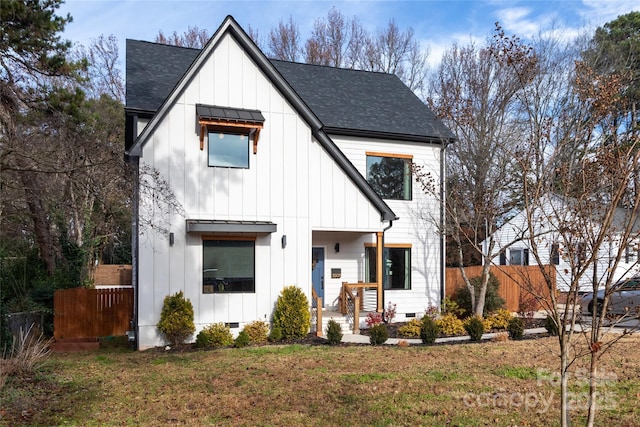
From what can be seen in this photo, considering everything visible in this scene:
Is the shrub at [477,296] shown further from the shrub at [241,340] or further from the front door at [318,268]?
the shrub at [241,340]

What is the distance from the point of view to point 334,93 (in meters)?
18.7

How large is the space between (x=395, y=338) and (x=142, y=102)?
9.36 meters

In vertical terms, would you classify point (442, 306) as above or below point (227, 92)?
below

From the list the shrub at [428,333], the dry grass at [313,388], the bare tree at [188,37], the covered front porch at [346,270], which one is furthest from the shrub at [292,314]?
the bare tree at [188,37]

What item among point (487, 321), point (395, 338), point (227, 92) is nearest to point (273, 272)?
point (395, 338)

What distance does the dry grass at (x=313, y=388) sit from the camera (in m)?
6.68

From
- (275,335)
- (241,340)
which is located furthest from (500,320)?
(241,340)

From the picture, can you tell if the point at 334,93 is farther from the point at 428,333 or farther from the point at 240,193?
the point at 428,333

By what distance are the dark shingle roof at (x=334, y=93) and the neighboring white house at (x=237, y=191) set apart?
96mm

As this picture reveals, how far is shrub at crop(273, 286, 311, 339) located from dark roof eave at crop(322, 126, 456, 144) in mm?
5539

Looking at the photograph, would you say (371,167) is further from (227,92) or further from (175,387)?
(175,387)

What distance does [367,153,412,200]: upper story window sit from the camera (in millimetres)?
17078

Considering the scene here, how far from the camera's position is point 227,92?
44.9 ft

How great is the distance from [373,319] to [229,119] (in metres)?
7.08
